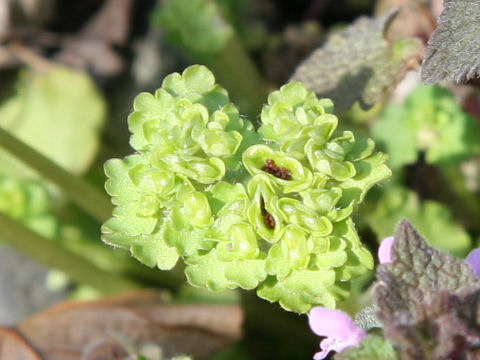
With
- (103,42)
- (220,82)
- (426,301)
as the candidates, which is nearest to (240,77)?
(220,82)

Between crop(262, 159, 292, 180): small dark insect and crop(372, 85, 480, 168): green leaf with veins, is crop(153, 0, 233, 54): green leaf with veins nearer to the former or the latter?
crop(372, 85, 480, 168): green leaf with veins

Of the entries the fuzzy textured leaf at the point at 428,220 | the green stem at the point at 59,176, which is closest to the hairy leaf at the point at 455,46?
the fuzzy textured leaf at the point at 428,220

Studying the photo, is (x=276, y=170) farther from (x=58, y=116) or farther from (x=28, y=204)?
(x=58, y=116)

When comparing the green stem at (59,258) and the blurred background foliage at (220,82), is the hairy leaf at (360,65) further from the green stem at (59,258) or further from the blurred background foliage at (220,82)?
the green stem at (59,258)

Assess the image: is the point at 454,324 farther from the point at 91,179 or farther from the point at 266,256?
the point at 91,179

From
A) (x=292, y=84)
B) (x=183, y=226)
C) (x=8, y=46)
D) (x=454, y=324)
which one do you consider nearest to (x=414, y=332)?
(x=454, y=324)
